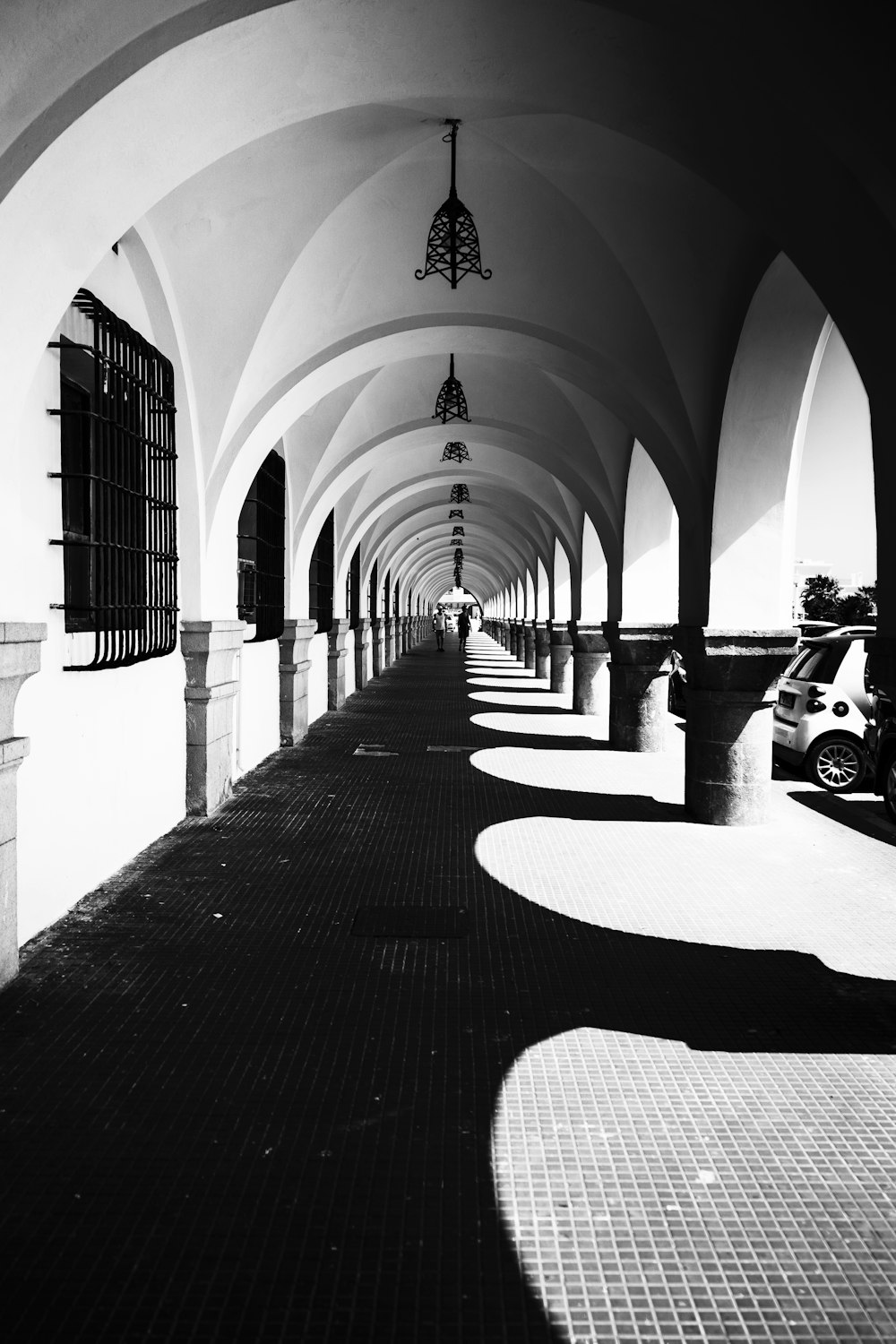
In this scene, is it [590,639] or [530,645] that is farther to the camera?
[530,645]

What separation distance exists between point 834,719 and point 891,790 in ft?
4.91

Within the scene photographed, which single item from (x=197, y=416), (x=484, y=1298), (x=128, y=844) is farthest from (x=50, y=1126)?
(x=197, y=416)

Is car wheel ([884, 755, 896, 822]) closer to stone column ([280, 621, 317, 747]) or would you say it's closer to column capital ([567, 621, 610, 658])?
stone column ([280, 621, 317, 747])

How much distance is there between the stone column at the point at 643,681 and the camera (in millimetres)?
12242

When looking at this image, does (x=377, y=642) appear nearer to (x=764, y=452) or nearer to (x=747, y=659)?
(x=747, y=659)

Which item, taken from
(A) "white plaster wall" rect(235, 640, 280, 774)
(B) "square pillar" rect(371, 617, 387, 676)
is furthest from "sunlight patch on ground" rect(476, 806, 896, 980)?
(B) "square pillar" rect(371, 617, 387, 676)

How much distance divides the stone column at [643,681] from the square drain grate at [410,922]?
6.96 meters

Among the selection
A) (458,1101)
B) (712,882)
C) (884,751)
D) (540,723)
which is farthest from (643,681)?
(458,1101)

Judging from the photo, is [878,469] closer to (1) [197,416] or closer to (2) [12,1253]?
(2) [12,1253]

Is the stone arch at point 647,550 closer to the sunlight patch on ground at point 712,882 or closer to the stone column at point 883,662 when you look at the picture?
the sunlight patch on ground at point 712,882

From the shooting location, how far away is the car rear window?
31.9ft

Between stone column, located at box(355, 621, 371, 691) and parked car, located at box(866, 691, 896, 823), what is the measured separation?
545 inches

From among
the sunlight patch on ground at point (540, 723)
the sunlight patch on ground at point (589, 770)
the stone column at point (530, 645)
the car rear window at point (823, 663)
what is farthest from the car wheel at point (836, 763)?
the stone column at point (530, 645)

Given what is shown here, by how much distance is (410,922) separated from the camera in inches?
215
